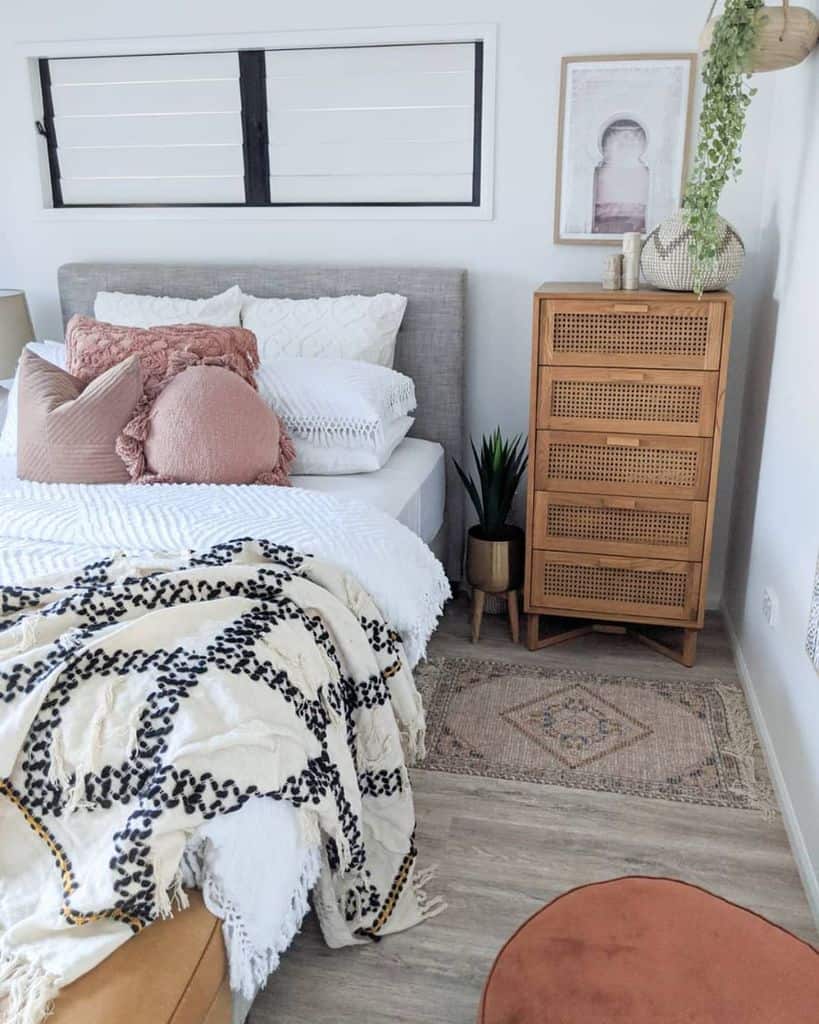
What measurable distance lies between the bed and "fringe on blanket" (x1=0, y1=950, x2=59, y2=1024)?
243 mm

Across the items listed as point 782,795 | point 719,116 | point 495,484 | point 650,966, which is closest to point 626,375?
point 495,484

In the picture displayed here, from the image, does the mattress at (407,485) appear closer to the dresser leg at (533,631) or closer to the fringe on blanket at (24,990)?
the dresser leg at (533,631)

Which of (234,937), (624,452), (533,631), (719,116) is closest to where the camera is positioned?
(234,937)

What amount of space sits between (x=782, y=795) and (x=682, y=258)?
144cm

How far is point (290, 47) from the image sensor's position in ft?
9.78

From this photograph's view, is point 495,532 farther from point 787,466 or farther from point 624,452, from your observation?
point 787,466

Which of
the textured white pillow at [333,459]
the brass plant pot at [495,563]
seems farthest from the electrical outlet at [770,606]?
the textured white pillow at [333,459]

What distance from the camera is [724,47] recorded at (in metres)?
2.20

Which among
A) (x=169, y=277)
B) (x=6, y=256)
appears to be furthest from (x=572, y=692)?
(x=6, y=256)

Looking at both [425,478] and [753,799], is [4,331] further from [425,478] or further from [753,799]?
[753,799]

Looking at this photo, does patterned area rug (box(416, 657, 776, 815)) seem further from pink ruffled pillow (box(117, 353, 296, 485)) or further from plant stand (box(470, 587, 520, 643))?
pink ruffled pillow (box(117, 353, 296, 485))

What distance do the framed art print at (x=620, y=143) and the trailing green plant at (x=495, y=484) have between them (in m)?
0.73

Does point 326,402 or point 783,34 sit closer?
point 783,34

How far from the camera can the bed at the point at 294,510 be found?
142cm
